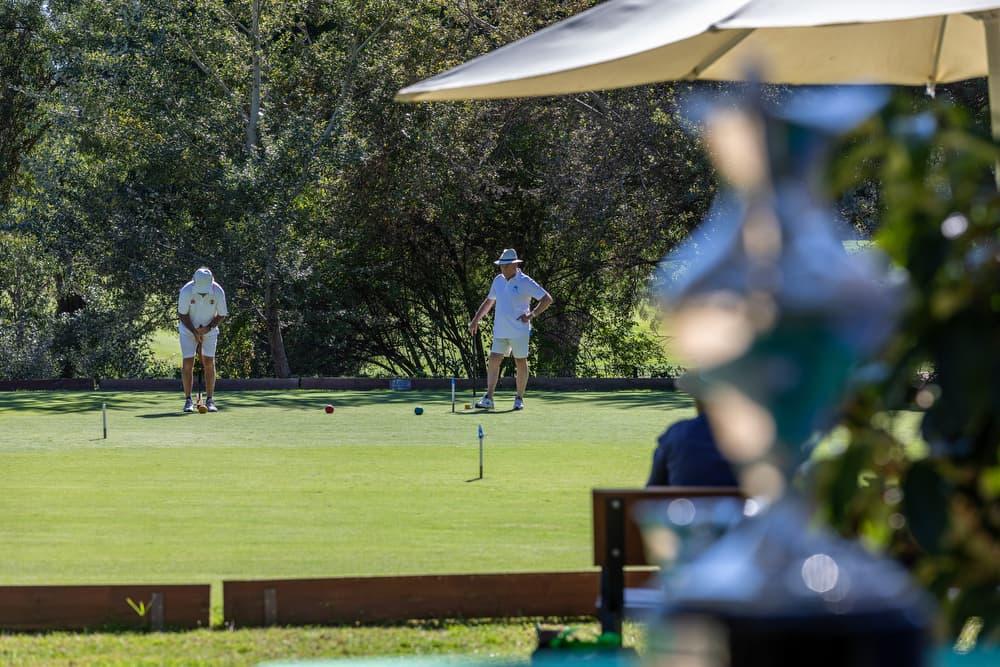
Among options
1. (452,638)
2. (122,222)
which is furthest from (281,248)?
(452,638)

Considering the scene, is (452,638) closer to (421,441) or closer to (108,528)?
(108,528)

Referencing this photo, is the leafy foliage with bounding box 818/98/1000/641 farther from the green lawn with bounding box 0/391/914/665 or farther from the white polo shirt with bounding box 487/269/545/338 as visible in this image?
the white polo shirt with bounding box 487/269/545/338

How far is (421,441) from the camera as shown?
1438 centimetres

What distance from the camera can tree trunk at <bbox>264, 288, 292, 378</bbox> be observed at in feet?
88.1

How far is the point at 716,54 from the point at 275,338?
70.8ft

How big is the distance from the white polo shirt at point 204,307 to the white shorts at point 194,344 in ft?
0.56

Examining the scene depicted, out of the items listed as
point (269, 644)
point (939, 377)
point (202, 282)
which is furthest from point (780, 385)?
point (202, 282)

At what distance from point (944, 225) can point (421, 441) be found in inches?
503

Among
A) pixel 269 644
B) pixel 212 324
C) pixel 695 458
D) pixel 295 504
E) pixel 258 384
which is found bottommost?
pixel 269 644

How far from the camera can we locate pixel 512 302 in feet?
64.4

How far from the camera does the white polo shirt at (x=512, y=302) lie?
1942 centimetres

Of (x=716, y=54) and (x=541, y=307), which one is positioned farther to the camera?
(x=541, y=307)

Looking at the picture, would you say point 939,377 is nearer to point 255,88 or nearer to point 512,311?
point 512,311

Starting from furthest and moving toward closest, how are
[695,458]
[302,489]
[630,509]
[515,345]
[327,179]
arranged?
[327,179], [515,345], [302,489], [695,458], [630,509]
